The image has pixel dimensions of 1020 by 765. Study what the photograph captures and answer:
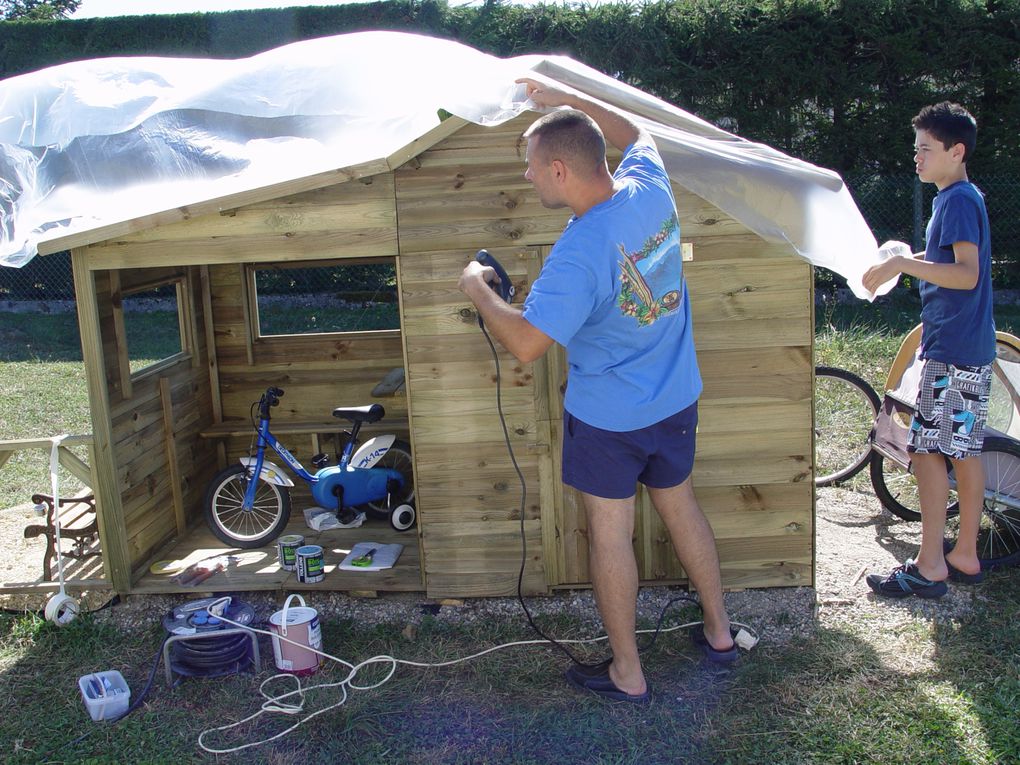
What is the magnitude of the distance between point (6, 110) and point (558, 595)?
335 cm

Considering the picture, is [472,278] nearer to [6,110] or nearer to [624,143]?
[624,143]

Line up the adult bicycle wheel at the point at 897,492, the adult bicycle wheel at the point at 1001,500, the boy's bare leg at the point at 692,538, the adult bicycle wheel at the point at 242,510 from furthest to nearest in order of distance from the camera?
the adult bicycle wheel at the point at 242,510
the adult bicycle wheel at the point at 897,492
the adult bicycle wheel at the point at 1001,500
the boy's bare leg at the point at 692,538

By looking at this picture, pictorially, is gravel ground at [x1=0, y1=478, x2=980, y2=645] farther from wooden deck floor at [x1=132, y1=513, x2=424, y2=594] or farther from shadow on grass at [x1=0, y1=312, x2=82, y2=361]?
shadow on grass at [x1=0, y1=312, x2=82, y2=361]

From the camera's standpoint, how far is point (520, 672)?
370 centimetres

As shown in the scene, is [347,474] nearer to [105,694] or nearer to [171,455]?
[171,455]

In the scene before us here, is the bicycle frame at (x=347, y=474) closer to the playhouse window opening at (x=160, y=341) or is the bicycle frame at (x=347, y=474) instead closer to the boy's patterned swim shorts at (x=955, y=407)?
the playhouse window opening at (x=160, y=341)

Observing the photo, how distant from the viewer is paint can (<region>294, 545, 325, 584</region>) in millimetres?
4465

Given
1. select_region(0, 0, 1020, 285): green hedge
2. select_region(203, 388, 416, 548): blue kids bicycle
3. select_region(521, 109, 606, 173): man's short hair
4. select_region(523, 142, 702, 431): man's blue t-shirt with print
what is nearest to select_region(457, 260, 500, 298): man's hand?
select_region(523, 142, 702, 431): man's blue t-shirt with print

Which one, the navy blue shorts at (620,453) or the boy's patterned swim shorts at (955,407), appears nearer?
the navy blue shorts at (620,453)

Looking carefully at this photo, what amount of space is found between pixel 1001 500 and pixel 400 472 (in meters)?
3.17

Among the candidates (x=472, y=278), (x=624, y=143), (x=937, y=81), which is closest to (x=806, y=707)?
(x=472, y=278)

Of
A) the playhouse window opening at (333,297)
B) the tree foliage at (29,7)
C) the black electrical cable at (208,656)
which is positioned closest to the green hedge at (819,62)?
the playhouse window opening at (333,297)

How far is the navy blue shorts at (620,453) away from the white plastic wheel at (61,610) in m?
2.43

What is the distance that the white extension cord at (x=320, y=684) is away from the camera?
11.2 ft
